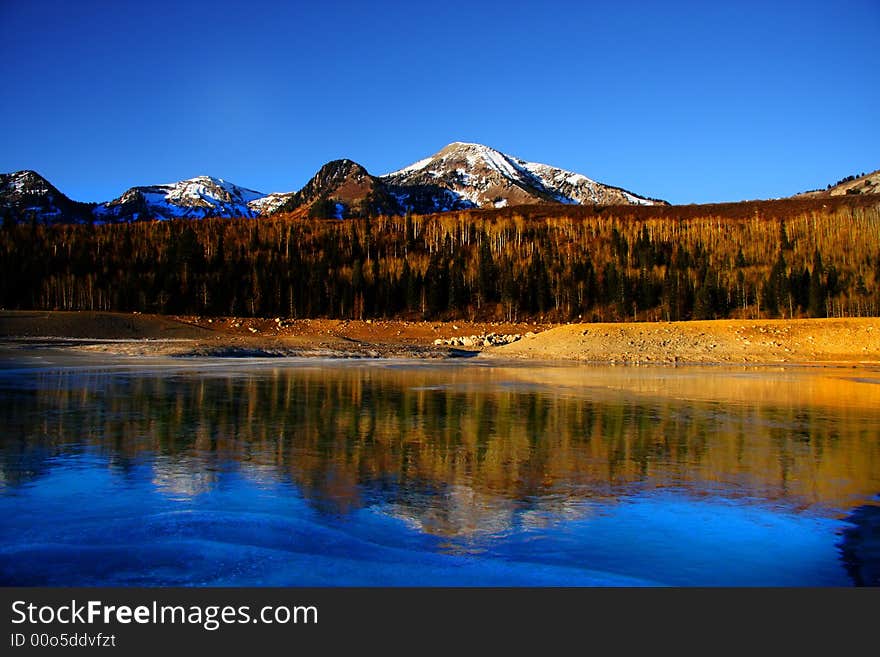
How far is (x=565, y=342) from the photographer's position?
160 feet

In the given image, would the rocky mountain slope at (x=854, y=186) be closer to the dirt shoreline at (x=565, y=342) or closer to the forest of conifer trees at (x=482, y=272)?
the forest of conifer trees at (x=482, y=272)

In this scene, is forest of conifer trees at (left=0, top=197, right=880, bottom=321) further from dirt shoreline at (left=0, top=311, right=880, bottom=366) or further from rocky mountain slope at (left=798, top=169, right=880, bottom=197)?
rocky mountain slope at (left=798, top=169, right=880, bottom=197)

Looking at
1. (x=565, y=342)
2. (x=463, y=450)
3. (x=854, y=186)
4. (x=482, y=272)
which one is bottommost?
(x=463, y=450)

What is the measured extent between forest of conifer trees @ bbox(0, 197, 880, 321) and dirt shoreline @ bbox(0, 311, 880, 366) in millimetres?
25782

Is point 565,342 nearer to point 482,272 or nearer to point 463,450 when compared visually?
point 463,450

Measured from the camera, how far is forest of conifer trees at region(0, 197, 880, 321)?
80188mm

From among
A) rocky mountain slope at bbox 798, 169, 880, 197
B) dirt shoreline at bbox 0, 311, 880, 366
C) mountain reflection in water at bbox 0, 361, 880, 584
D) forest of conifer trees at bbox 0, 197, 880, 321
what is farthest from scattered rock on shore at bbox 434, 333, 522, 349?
rocky mountain slope at bbox 798, 169, 880, 197

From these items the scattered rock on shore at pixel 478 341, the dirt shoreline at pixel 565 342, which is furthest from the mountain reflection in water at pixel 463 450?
the scattered rock on shore at pixel 478 341

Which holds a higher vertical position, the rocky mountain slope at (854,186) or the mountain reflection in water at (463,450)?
the rocky mountain slope at (854,186)

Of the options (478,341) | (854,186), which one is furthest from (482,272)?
(854,186)

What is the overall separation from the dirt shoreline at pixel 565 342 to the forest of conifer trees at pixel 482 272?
25782 mm

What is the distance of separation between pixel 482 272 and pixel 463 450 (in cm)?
7751

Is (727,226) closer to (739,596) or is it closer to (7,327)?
(7,327)

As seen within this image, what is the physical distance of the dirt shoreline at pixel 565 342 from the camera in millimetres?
43750
